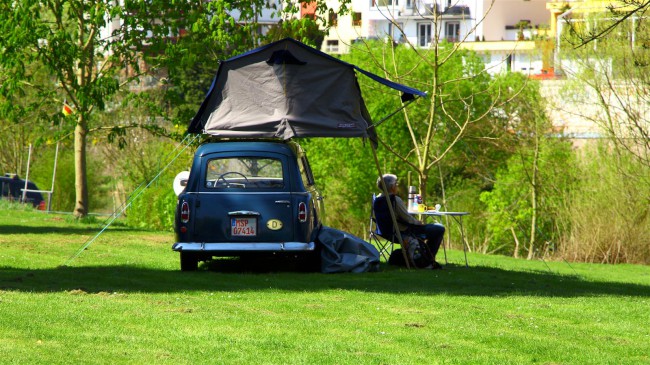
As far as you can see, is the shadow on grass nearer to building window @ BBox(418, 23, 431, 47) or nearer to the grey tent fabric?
the grey tent fabric

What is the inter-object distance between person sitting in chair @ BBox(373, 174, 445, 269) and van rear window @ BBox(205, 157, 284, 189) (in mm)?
1645

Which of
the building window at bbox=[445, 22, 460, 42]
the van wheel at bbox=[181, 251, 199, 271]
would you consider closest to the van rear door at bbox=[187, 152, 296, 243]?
the van wheel at bbox=[181, 251, 199, 271]

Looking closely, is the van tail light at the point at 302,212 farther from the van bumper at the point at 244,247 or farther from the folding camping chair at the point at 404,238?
the folding camping chair at the point at 404,238

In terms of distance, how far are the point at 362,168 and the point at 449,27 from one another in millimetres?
47125

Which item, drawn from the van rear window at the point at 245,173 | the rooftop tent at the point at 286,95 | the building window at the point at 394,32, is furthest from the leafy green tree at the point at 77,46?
the van rear window at the point at 245,173

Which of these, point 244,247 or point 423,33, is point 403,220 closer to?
point 244,247

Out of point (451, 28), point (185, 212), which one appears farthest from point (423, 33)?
point (185, 212)

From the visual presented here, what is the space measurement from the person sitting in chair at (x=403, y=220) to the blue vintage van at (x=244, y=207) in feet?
4.33

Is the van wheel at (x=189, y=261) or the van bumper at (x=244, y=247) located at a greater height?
the van bumper at (x=244, y=247)

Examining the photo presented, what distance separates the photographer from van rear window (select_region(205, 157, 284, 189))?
50.2 ft

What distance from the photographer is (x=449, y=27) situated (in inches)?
3720

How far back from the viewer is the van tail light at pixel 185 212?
15.0 m

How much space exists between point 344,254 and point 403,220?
3.85 ft

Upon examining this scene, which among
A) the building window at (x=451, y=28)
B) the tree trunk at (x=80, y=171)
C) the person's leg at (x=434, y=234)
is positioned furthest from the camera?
the building window at (x=451, y=28)
